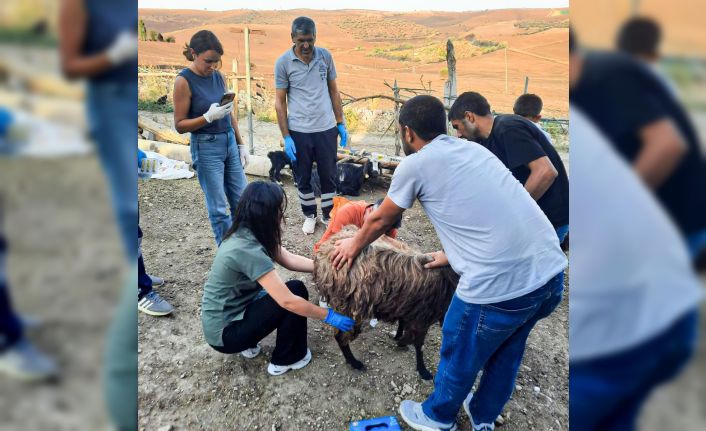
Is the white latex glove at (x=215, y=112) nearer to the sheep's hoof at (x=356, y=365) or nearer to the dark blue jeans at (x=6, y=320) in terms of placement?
the sheep's hoof at (x=356, y=365)

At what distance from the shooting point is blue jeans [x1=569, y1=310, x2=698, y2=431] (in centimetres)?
57

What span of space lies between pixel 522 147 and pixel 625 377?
2.53 metres

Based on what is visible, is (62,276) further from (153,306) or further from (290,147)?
(290,147)

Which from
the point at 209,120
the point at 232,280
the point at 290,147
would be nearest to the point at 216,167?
the point at 209,120

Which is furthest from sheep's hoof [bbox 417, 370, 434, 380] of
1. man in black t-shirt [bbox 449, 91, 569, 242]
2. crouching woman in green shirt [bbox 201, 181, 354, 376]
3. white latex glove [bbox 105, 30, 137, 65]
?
white latex glove [bbox 105, 30, 137, 65]

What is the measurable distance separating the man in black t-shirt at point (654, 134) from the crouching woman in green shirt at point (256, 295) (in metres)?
2.19

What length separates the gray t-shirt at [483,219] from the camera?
76.9 inches

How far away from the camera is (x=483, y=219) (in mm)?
1958

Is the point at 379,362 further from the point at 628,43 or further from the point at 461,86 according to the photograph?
the point at 461,86

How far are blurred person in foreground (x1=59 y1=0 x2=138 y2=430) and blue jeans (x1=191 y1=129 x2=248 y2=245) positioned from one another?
3.31 meters

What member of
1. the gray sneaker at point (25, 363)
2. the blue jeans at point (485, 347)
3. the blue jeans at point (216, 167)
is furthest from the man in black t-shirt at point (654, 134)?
the blue jeans at point (216, 167)

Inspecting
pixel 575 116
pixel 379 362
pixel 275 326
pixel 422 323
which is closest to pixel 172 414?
pixel 275 326

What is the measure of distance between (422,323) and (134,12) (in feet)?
8.29

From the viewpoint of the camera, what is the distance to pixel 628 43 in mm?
566
